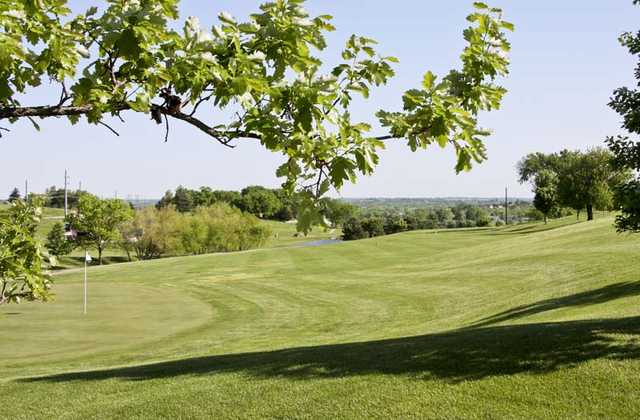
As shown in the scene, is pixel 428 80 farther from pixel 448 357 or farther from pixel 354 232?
pixel 354 232

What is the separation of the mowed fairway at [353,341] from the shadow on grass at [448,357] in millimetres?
47

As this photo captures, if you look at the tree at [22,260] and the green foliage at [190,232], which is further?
the green foliage at [190,232]

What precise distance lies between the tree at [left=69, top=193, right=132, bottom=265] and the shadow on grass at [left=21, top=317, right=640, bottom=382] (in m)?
65.3

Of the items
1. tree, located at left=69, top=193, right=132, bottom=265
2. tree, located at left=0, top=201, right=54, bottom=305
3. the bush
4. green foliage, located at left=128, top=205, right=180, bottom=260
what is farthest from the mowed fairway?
the bush

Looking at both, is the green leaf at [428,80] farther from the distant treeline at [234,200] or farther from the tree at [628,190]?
the distant treeline at [234,200]

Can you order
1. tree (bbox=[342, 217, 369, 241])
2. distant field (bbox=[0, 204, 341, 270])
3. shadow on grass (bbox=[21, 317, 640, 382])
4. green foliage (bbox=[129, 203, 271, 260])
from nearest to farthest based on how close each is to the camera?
shadow on grass (bbox=[21, 317, 640, 382]), distant field (bbox=[0, 204, 341, 270]), green foliage (bbox=[129, 203, 271, 260]), tree (bbox=[342, 217, 369, 241])

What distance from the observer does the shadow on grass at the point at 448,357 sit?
950 cm

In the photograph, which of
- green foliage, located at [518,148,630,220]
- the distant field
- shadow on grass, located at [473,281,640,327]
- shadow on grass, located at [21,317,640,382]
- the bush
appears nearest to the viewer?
shadow on grass, located at [21,317,640,382]

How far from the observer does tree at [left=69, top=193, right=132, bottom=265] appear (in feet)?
242

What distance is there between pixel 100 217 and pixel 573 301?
66.4 m

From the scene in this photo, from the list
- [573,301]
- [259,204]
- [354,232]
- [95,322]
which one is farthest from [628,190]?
[259,204]

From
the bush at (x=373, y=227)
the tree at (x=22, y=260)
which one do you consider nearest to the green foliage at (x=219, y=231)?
the bush at (x=373, y=227)

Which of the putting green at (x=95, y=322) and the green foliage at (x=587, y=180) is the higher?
the green foliage at (x=587, y=180)

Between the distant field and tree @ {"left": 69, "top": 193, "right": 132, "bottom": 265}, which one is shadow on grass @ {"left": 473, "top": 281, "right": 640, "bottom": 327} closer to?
the distant field
